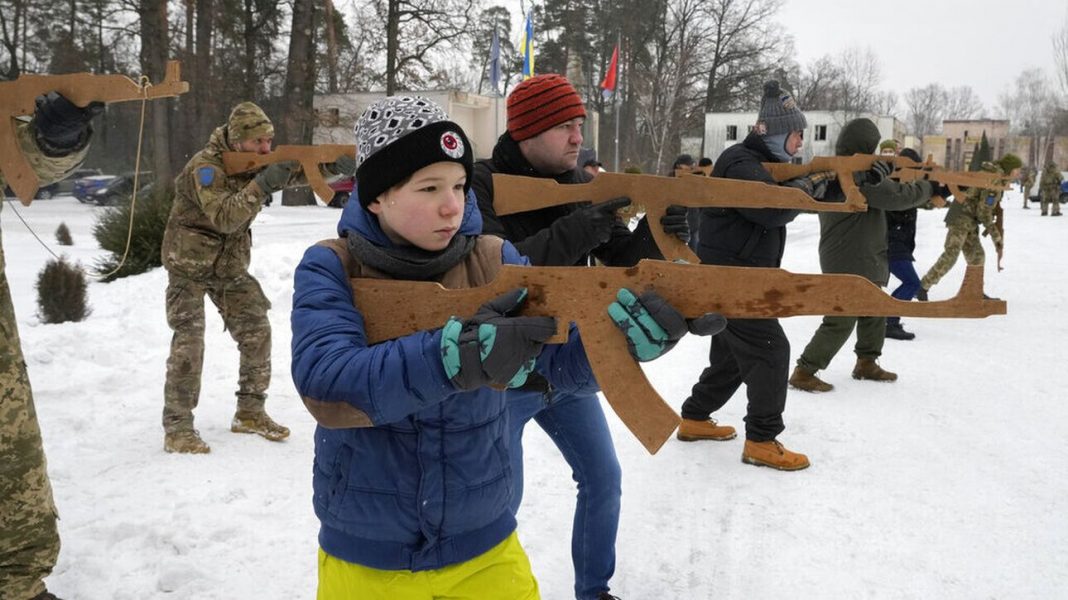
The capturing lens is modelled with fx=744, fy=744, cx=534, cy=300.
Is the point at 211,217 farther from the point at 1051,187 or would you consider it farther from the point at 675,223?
the point at 1051,187

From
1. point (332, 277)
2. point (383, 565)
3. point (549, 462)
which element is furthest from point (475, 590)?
point (549, 462)

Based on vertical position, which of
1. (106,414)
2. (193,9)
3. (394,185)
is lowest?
(106,414)

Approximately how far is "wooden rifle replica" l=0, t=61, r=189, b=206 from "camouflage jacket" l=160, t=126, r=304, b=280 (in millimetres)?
1510

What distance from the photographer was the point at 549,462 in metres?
4.22

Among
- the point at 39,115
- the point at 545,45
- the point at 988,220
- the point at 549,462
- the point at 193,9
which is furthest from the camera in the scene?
the point at 545,45

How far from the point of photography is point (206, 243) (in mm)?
→ 4352

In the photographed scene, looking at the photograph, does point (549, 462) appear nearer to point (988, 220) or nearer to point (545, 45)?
point (988, 220)

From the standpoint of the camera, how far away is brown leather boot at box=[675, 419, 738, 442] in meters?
4.66

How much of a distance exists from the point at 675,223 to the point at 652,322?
4.26ft

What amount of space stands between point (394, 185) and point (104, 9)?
2534 cm

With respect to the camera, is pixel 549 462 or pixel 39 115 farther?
pixel 549 462

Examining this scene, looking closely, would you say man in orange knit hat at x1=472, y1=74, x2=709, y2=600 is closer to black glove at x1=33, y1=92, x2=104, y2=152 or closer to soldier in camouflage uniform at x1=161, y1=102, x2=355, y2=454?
black glove at x1=33, y1=92, x2=104, y2=152

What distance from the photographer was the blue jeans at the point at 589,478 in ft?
8.51

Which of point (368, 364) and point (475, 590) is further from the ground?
point (368, 364)
